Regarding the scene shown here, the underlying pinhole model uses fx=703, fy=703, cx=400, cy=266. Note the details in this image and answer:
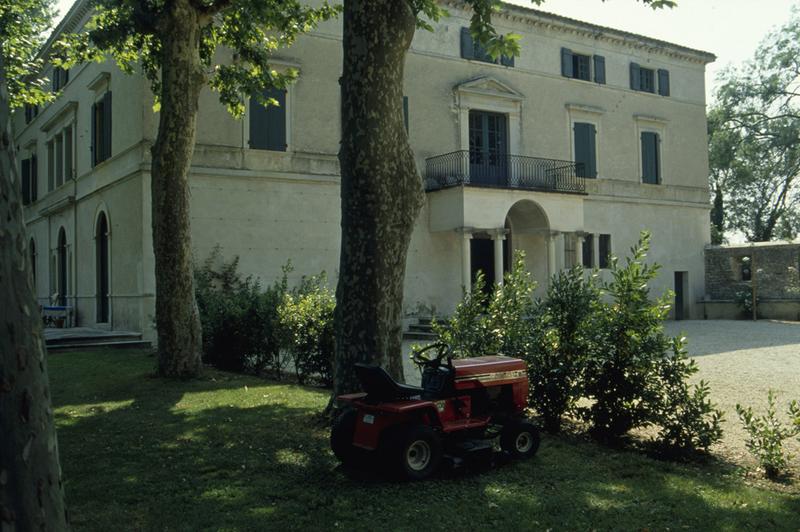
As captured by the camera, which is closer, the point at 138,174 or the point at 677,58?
the point at 138,174

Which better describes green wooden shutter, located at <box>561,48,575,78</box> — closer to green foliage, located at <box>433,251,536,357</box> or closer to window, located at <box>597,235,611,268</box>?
window, located at <box>597,235,611,268</box>

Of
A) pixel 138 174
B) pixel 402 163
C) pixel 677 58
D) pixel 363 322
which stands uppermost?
pixel 677 58

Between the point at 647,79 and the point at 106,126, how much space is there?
20.1 meters

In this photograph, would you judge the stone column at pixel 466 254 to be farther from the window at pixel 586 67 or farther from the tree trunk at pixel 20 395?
the tree trunk at pixel 20 395

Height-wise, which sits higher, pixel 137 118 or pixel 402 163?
pixel 137 118

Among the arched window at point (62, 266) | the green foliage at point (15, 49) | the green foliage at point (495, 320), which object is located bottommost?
the green foliage at point (495, 320)

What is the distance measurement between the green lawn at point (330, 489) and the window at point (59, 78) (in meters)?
20.5

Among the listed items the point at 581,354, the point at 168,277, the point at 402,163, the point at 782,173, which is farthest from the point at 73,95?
the point at 782,173

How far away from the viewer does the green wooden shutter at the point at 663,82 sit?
28016 millimetres

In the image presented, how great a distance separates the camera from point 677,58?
28438 mm

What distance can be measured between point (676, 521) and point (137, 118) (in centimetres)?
1699

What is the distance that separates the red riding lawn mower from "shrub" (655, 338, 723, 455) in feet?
4.43

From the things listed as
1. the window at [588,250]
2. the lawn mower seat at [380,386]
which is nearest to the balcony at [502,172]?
the window at [588,250]

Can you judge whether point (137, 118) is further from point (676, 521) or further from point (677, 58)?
point (677, 58)
